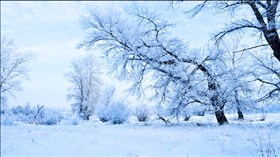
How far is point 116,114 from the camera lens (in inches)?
837

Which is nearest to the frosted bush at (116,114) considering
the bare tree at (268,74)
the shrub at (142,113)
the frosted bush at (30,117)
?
the shrub at (142,113)

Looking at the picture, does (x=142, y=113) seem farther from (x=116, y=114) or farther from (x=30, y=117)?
(x=30, y=117)

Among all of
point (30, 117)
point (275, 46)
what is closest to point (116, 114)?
point (30, 117)

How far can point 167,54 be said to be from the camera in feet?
54.6

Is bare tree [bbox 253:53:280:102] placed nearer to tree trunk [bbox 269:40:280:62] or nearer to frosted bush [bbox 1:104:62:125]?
tree trunk [bbox 269:40:280:62]

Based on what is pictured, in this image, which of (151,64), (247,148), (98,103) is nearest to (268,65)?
(247,148)

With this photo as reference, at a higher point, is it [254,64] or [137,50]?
[137,50]

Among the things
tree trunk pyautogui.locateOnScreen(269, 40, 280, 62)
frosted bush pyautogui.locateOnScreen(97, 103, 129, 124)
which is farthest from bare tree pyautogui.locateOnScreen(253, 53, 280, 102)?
frosted bush pyautogui.locateOnScreen(97, 103, 129, 124)

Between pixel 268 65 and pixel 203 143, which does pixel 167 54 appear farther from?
pixel 203 143

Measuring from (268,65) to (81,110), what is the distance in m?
30.1

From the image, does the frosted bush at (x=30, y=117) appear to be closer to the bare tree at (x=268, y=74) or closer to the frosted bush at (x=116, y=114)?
the frosted bush at (x=116, y=114)

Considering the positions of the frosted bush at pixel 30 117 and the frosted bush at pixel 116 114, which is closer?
the frosted bush at pixel 30 117

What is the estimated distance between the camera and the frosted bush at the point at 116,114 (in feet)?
68.0

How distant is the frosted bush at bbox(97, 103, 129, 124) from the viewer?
20734 mm
